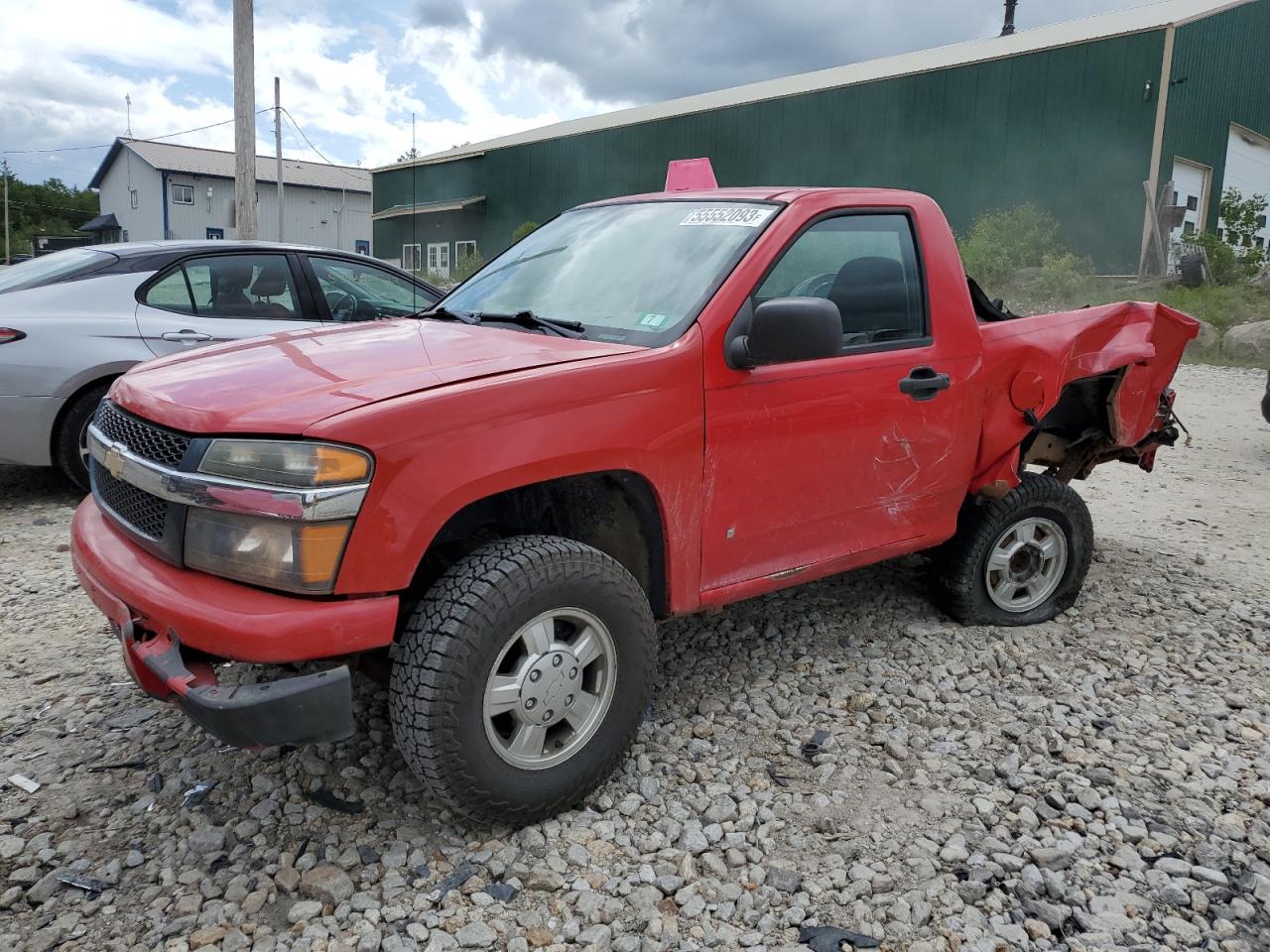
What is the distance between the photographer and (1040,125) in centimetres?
2016

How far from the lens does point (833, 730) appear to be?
3422mm

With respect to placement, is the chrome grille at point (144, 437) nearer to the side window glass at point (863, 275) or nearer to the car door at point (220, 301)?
the side window glass at point (863, 275)

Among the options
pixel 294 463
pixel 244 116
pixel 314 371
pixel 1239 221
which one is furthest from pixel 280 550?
pixel 1239 221

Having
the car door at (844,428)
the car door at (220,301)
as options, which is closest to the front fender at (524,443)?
the car door at (844,428)

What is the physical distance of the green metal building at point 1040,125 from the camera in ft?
62.7

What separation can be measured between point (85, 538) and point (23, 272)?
391 cm

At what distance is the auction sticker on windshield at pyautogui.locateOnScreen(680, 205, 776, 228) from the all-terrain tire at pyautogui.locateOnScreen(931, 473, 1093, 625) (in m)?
1.68

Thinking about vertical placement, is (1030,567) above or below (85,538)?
below

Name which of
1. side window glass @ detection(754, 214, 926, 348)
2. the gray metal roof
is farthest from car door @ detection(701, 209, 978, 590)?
the gray metal roof

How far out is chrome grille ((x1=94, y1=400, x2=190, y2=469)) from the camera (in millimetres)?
2561

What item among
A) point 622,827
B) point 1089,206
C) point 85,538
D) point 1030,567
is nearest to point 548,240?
point 85,538

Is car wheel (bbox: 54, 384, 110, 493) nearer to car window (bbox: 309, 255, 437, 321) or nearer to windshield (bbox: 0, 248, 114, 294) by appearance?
windshield (bbox: 0, 248, 114, 294)

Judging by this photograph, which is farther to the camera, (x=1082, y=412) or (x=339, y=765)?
(x=1082, y=412)

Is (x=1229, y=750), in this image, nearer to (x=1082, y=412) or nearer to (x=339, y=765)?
(x=1082, y=412)
